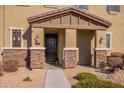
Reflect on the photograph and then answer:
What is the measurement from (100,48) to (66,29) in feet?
9.66

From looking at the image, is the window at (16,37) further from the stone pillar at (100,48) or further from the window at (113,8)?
the window at (113,8)

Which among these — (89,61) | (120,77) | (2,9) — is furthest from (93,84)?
(2,9)

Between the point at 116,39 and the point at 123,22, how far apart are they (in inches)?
65.4

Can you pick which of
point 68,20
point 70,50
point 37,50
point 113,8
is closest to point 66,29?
point 68,20

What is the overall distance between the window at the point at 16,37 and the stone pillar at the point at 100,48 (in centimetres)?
607

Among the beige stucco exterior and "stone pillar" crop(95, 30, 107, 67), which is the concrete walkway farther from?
"stone pillar" crop(95, 30, 107, 67)

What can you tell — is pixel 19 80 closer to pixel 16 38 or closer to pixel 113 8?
pixel 16 38

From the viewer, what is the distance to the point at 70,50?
55.1 feet

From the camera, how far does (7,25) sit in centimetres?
1859

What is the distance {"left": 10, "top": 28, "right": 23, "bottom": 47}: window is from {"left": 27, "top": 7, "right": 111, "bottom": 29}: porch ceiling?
2.62 meters

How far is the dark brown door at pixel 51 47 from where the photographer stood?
20.9 m

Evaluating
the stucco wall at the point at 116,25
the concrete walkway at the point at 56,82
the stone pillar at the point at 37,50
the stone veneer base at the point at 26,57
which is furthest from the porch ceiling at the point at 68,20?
the concrete walkway at the point at 56,82

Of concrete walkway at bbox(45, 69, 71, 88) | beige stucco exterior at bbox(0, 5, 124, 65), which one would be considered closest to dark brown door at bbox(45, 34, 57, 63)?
beige stucco exterior at bbox(0, 5, 124, 65)
